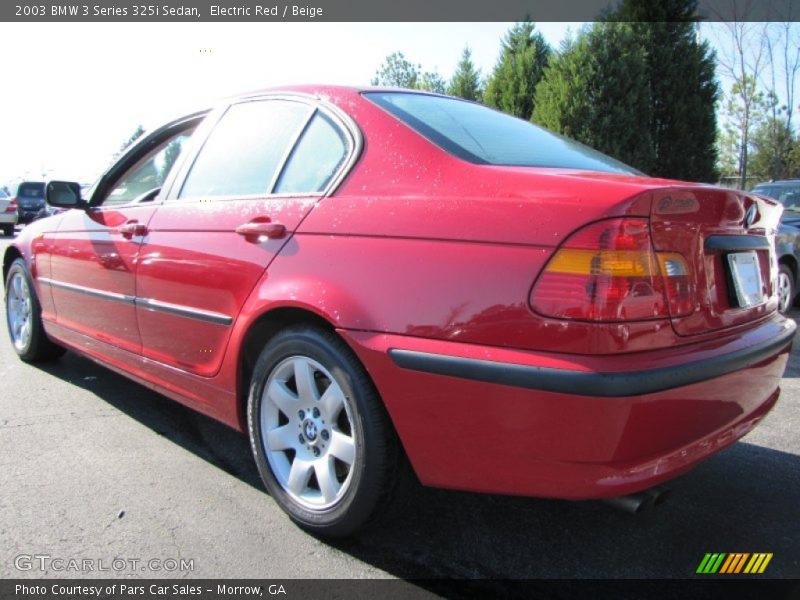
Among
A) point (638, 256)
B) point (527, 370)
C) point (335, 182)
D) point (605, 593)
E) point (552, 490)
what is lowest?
point (605, 593)

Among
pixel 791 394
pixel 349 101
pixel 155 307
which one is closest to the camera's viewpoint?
pixel 349 101

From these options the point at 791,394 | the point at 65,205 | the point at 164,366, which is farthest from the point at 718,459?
the point at 65,205

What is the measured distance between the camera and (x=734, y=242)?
215 centimetres

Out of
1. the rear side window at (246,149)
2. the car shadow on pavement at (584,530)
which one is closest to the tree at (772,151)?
the car shadow on pavement at (584,530)

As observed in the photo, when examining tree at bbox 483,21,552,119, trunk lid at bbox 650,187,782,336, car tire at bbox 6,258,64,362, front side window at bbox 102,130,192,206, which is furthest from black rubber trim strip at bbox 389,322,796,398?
tree at bbox 483,21,552,119

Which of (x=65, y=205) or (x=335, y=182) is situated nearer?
(x=335, y=182)

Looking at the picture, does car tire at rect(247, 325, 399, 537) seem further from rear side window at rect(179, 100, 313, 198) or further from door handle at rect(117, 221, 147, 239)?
door handle at rect(117, 221, 147, 239)

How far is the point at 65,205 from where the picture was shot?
149 inches

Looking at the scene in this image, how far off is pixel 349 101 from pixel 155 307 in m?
1.34

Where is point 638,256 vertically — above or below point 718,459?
above

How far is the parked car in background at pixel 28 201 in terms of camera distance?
24906 mm

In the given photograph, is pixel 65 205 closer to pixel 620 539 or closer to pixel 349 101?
pixel 349 101

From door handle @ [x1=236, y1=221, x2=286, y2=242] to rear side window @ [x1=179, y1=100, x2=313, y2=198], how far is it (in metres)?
0.22

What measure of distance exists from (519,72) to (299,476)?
44.8 feet
